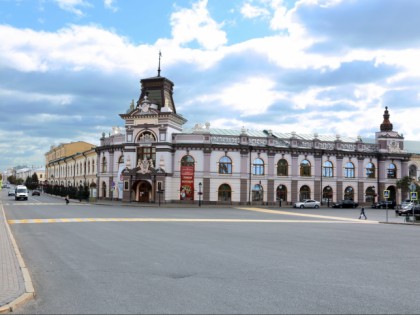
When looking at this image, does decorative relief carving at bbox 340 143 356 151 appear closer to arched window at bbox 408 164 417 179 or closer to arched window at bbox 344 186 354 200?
arched window at bbox 344 186 354 200

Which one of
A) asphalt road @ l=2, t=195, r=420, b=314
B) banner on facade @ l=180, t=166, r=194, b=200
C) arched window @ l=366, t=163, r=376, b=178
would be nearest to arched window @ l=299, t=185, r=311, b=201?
arched window @ l=366, t=163, r=376, b=178

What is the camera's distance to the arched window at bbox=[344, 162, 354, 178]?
6250 cm

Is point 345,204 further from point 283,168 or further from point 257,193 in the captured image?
point 257,193

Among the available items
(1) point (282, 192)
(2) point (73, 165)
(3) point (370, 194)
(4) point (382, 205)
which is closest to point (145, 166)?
(1) point (282, 192)

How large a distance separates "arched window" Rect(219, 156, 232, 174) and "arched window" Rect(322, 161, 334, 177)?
14613 mm

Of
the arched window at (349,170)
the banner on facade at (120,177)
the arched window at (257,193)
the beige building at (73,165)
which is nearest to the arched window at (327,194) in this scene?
the arched window at (349,170)

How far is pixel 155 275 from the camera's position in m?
10.3

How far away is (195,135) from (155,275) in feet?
153

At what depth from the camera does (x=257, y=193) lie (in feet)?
190

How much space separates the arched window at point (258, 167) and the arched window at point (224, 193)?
4417mm

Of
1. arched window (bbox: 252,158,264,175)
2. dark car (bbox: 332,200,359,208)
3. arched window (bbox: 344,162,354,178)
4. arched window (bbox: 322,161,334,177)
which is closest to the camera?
arched window (bbox: 252,158,264,175)

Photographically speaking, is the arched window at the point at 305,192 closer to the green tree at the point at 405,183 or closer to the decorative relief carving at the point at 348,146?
the decorative relief carving at the point at 348,146

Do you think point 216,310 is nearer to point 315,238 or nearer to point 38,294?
point 38,294

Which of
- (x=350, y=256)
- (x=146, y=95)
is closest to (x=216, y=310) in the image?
(x=350, y=256)
